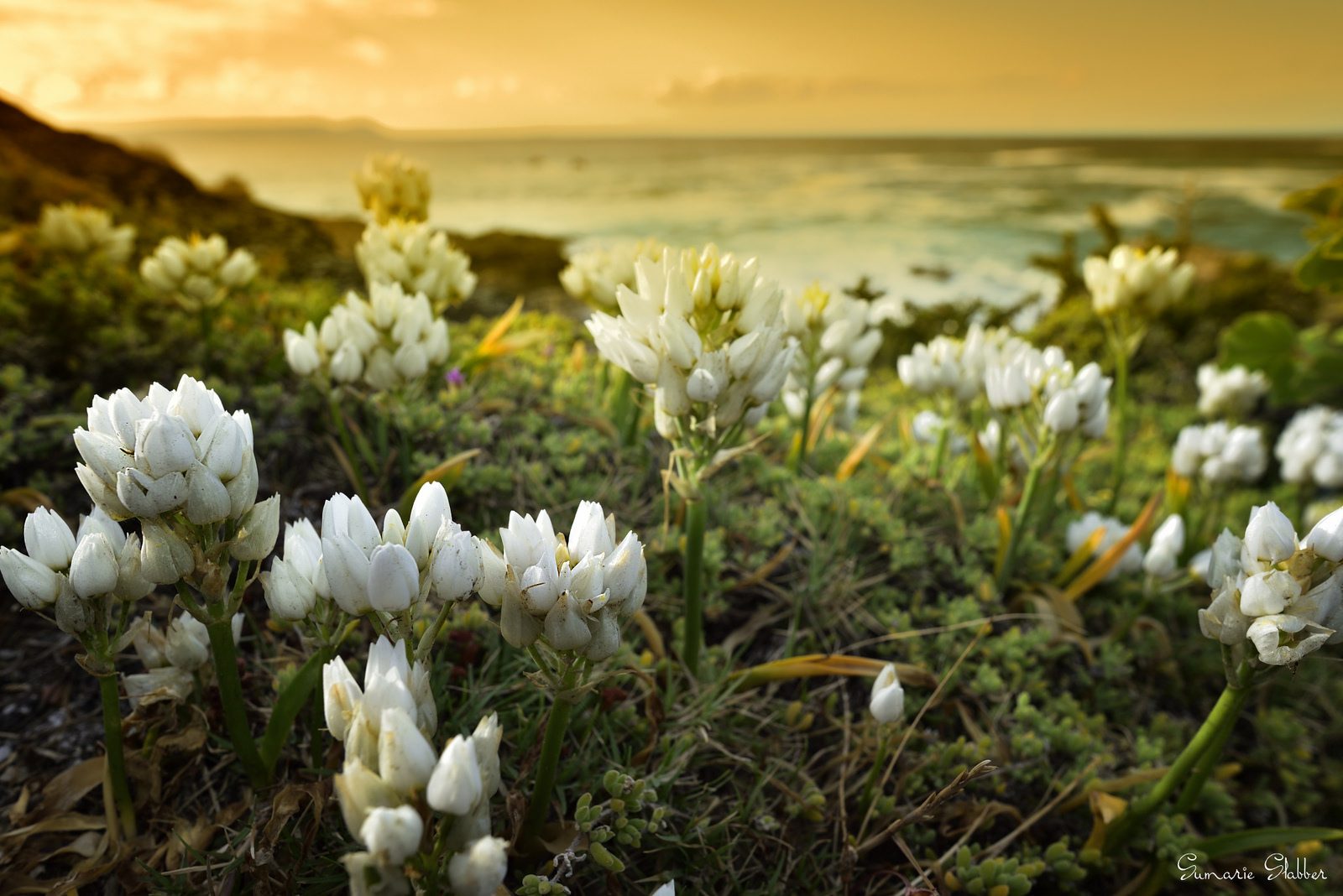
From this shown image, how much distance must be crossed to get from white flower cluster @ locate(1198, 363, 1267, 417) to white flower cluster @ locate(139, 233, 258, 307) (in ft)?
13.0

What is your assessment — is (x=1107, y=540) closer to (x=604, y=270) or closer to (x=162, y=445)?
(x=604, y=270)

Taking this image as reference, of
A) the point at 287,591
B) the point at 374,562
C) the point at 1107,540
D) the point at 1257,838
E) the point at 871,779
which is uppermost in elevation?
the point at 374,562

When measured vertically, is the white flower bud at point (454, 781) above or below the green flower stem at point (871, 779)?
above

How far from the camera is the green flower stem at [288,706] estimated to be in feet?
4.58

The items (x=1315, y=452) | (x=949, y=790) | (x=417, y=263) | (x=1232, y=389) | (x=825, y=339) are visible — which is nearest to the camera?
(x=949, y=790)

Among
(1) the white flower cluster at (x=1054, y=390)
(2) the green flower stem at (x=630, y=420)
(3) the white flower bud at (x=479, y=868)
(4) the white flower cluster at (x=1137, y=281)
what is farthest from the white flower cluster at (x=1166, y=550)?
(3) the white flower bud at (x=479, y=868)

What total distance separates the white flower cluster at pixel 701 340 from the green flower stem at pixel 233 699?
818mm

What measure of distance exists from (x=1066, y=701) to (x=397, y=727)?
1810 millimetres

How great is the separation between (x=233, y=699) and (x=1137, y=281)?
9.72ft

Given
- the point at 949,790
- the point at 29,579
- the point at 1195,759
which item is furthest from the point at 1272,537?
the point at 29,579

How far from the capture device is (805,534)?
2.63 metres

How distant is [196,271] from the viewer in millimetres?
2781

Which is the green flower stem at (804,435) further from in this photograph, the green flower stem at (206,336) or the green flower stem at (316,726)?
the green flower stem at (206,336)

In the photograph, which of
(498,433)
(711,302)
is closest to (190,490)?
(711,302)
